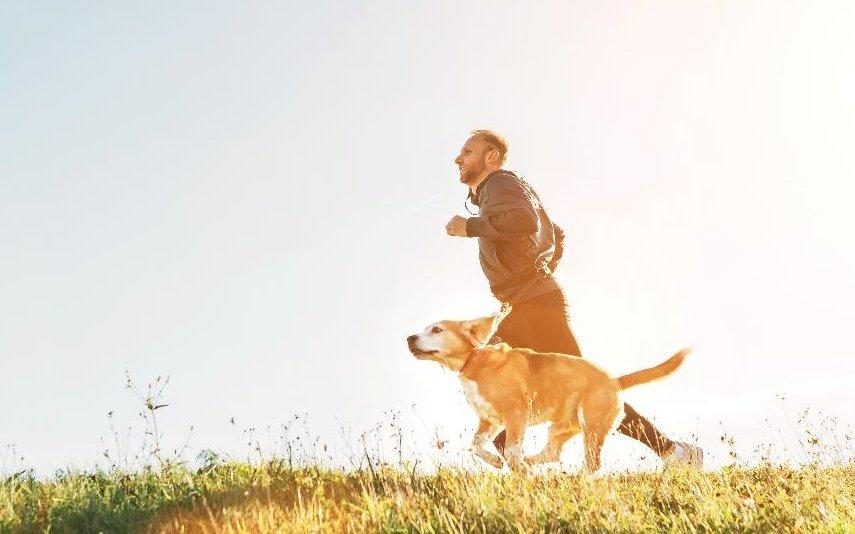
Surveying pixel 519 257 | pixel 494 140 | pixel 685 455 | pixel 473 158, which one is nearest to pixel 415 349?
pixel 519 257

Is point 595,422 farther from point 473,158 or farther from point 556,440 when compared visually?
point 473,158

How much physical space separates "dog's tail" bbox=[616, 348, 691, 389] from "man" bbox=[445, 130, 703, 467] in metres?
0.44

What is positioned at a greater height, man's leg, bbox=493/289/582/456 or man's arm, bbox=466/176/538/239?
man's arm, bbox=466/176/538/239

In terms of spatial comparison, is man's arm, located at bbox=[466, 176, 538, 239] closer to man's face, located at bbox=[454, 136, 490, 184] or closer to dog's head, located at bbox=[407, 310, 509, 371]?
man's face, located at bbox=[454, 136, 490, 184]

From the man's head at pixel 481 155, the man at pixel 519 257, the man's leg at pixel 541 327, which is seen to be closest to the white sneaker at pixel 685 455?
the man at pixel 519 257

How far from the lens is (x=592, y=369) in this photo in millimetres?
7461

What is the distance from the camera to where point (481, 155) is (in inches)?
321

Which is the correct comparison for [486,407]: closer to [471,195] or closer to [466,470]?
[466,470]

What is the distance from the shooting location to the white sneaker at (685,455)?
8242 mm

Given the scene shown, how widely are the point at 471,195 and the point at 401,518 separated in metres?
3.93

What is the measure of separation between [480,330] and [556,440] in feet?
4.03

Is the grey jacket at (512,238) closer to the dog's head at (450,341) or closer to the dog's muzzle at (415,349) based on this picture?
the dog's head at (450,341)

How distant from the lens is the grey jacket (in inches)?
294

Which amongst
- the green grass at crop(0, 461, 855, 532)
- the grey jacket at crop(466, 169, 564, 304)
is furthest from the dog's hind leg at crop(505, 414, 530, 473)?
the grey jacket at crop(466, 169, 564, 304)
